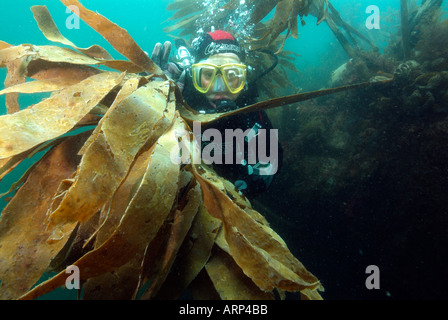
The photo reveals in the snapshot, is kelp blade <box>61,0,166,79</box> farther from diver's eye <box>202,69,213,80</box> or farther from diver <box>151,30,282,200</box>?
diver's eye <box>202,69,213,80</box>

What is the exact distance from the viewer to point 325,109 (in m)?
4.62

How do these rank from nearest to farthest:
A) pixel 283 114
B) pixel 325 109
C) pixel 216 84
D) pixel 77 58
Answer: pixel 77 58
pixel 216 84
pixel 325 109
pixel 283 114

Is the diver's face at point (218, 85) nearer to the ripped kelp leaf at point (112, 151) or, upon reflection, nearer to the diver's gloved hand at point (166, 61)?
the diver's gloved hand at point (166, 61)

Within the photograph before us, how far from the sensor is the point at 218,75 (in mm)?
2547

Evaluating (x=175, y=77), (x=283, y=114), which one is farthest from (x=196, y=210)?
(x=283, y=114)

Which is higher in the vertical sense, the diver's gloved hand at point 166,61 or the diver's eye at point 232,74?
the diver's gloved hand at point 166,61

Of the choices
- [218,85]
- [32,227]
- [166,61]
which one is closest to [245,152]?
[218,85]

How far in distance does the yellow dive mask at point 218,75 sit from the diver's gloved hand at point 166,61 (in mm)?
196

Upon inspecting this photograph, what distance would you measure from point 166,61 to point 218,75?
65cm

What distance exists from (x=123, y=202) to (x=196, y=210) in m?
0.46

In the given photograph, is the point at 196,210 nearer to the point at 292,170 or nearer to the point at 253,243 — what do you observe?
the point at 253,243

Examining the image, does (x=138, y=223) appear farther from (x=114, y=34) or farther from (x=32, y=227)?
(x=114, y=34)

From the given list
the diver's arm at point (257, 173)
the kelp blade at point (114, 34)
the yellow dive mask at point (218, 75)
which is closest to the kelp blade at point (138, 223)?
the kelp blade at point (114, 34)

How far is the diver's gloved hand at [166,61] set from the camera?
2508mm
